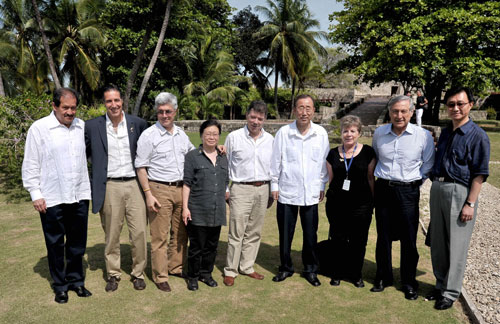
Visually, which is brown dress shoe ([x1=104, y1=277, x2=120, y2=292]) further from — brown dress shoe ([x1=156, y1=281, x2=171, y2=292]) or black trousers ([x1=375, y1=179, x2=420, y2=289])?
black trousers ([x1=375, y1=179, x2=420, y2=289])

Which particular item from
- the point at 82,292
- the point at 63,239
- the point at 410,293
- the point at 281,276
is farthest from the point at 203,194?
the point at 410,293

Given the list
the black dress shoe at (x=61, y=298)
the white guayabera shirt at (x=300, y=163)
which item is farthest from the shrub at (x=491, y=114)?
the black dress shoe at (x=61, y=298)

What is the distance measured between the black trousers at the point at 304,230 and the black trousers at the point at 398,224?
668 millimetres

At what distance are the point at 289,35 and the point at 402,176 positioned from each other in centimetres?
2675

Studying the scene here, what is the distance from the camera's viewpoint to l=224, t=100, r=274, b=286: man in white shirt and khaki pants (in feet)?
12.8

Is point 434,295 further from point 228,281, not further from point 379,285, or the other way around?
point 228,281

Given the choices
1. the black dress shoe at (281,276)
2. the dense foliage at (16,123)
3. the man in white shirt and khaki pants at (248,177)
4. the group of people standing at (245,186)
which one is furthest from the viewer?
the dense foliage at (16,123)

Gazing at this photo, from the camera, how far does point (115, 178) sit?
12.1ft

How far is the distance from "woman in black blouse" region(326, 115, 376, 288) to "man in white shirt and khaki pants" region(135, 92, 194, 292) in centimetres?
159

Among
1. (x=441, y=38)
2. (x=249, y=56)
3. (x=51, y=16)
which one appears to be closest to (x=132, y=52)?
(x=51, y=16)

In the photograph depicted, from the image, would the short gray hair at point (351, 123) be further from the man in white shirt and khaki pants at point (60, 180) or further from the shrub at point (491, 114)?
the shrub at point (491, 114)

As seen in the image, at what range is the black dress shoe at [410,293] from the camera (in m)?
3.76

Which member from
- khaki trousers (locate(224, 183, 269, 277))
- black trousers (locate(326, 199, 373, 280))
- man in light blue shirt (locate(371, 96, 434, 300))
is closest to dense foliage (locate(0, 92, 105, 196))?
khaki trousers (locate(224, 183, 269, 277))

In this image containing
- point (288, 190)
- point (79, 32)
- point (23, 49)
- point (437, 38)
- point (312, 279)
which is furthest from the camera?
point (23, 49)
